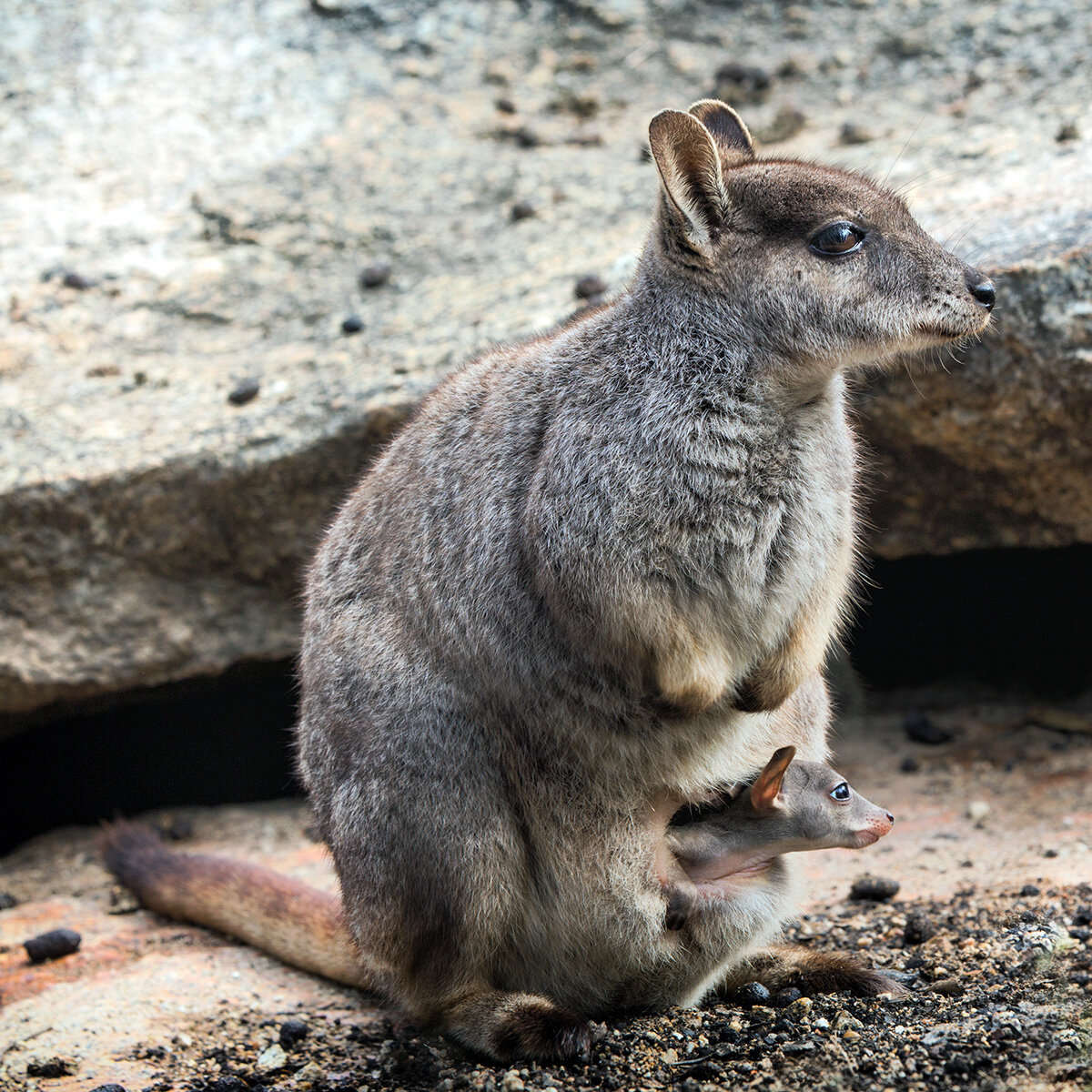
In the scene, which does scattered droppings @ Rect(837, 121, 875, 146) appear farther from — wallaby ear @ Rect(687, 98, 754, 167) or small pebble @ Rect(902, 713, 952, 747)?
small pebble @ Rect(902, 713, 952, 747)

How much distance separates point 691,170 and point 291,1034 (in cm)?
308

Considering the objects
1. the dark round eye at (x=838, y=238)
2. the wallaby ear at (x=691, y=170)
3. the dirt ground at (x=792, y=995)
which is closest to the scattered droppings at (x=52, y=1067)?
the dirt ground at (x=792, y=995)

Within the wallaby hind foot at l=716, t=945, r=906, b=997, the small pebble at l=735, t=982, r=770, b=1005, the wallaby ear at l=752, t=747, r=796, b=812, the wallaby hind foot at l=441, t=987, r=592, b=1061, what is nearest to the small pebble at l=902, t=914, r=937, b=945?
the wallaby hind foot at l=716, t=945, r=906, b=997

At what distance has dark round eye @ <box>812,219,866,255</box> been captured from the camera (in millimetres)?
3656

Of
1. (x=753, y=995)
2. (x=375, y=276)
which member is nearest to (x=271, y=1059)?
(x=753, y=995)

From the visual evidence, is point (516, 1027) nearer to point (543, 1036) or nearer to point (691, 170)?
point (543, 1036)

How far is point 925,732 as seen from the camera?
633 centimetres

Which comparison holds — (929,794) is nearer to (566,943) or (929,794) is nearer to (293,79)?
(566,943)

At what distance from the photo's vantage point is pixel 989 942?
160 inches

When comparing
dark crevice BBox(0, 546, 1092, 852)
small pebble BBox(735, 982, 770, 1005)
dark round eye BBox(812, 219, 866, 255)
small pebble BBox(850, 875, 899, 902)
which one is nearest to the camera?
dark round eye BBox(812, 219, 866, 255)

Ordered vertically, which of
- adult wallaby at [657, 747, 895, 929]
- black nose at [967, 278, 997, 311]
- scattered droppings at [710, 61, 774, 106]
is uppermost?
scattered droppings at [710, 61, 774, 106]

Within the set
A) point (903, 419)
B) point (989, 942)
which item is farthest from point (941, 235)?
point (989, 942)

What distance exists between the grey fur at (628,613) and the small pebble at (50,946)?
4.97 ft

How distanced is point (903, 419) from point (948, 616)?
197 centimetres
